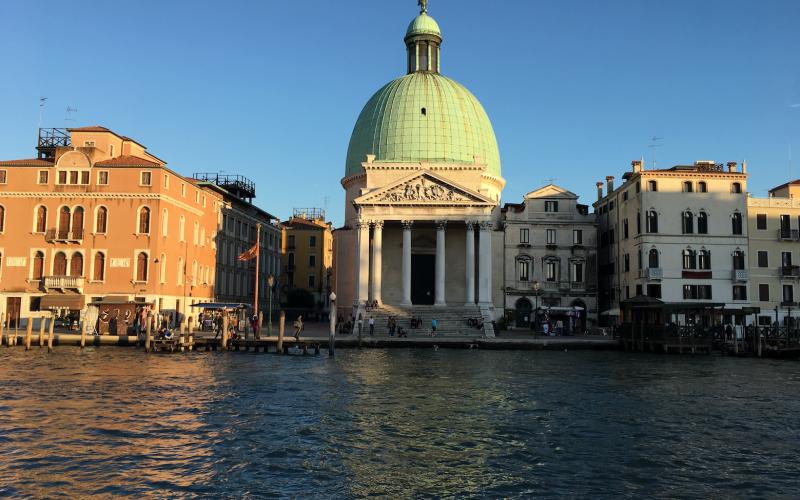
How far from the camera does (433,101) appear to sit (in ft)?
197

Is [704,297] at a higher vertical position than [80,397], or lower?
higher

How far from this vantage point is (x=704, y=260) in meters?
52.4

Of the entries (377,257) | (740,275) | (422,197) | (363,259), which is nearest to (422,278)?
(377,257)

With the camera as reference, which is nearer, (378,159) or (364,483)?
(364,483)

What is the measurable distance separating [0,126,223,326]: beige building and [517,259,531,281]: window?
2751 cm

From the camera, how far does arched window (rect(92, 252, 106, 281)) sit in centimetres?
4806

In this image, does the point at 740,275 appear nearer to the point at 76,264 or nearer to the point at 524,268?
the point at 524,268

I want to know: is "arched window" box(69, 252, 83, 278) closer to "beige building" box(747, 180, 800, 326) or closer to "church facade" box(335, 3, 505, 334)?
"church facade" box(335, 3, 505, 334)

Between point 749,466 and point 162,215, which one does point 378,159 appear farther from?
point 749,466

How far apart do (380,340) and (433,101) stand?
86.8 feet

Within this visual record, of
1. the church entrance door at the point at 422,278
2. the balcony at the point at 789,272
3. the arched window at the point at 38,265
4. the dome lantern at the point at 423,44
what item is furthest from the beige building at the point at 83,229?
the balcony at the point at 789,272

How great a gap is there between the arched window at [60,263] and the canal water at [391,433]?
20707mm

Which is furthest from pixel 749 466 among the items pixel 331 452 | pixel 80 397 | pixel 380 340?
pixel 380 340

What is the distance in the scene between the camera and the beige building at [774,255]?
5247 cm
